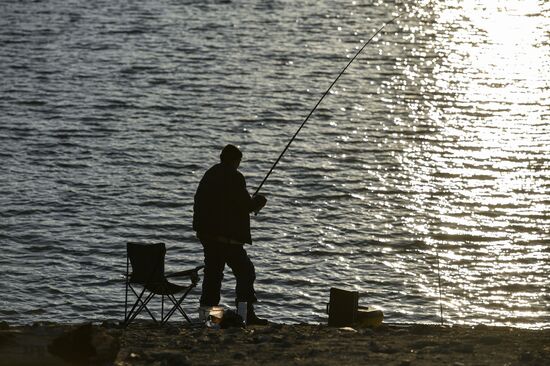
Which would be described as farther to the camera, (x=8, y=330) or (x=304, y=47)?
(x=304, y=47)

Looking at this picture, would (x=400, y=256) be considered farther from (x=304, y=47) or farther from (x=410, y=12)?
(x=410, y=12)

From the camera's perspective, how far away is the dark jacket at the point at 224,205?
43.7 feet

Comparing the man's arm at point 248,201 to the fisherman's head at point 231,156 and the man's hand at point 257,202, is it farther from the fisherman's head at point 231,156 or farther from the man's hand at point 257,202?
the fisherman's head at point 231,156

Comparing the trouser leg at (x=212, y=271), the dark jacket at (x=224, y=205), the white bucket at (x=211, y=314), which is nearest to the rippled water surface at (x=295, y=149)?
the trouser leg at (x=212, y=271)

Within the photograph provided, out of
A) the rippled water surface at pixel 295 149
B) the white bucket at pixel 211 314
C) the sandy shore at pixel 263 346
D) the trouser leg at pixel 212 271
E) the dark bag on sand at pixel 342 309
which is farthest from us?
the rippled water surface at pixel 295 149

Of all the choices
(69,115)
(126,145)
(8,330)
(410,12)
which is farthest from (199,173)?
(410,12)

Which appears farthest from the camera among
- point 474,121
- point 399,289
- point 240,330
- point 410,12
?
point 410,12

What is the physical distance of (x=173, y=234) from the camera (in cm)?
1944

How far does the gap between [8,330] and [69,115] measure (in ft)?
50.3

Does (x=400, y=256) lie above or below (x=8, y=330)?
below

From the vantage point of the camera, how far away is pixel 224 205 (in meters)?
13.4

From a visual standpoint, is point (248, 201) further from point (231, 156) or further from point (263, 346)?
point (263, 346)

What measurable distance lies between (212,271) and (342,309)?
1168 mm

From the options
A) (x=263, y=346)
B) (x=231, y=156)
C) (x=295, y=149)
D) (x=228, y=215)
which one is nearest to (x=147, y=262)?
(x=228, y=215)
